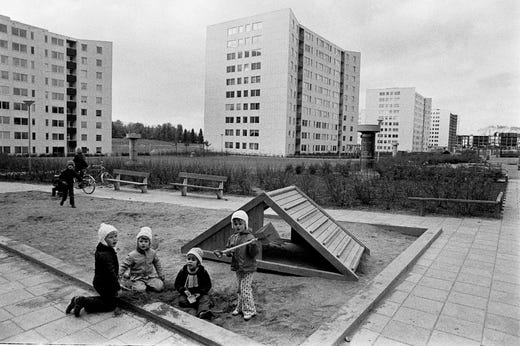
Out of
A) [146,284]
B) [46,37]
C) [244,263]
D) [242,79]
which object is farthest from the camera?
[242,79]

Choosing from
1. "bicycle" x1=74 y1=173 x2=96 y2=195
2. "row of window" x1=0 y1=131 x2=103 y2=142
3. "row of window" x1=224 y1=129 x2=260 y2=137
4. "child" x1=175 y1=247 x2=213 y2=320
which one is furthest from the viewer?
"row of window" x1=224 y1=129 x2=260 y2=137

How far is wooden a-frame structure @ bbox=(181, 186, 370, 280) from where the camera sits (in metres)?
5.59

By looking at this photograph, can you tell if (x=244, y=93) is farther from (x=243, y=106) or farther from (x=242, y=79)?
(x=242, y=79)

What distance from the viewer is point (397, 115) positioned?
143 m

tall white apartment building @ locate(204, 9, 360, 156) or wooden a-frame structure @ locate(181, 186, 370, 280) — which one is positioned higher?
tall white apartment building @ locate(204, 9, 360, 156)

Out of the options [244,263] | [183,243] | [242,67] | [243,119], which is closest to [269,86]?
[242,67]

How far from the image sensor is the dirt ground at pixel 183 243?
432 cm

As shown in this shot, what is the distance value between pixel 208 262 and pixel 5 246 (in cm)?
344

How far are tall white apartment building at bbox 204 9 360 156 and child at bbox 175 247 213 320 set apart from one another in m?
69.2

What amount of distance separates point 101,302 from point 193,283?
0.96m

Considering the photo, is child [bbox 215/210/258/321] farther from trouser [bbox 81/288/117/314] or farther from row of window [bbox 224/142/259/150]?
row of window [bbox 224/142/259/150]

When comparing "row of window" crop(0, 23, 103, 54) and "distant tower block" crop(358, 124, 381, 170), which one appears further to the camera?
"row of window" crop(0, 23, 103, 54)

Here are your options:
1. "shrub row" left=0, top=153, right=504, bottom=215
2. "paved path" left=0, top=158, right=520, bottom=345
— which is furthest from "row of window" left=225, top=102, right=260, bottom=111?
"paved path" left=0, top=158, right=520, bottom=345

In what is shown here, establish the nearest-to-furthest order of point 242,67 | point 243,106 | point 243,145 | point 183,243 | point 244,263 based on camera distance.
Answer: point 244,263 < point 183,243 < point 243,145 < point 242,67 < point 243,106
